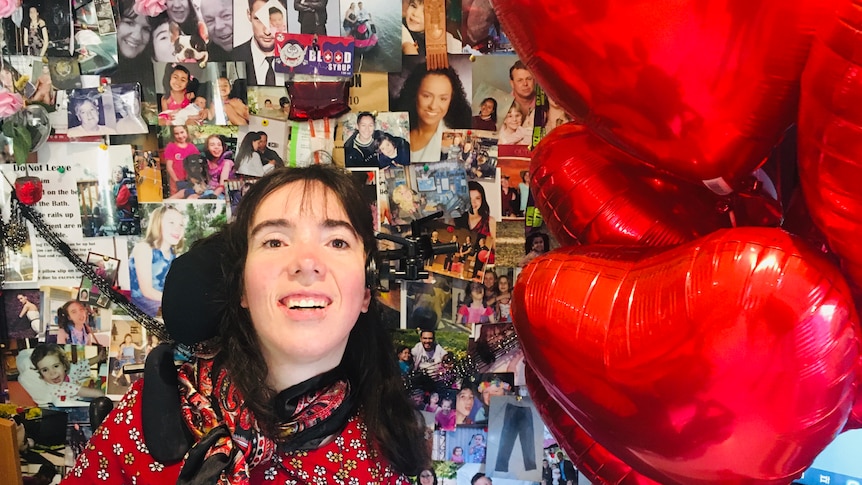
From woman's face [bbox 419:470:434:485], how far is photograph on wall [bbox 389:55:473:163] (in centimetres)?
69

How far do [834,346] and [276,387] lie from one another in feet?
2.65

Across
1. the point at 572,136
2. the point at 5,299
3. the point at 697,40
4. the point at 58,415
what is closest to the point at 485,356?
the point at 572,136

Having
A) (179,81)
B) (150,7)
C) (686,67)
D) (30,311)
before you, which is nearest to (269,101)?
(179,81)

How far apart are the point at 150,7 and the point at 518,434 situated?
1186mm

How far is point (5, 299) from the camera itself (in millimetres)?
1240

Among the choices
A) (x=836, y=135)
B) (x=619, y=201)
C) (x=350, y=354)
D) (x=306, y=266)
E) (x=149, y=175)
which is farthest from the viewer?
(x=149, y=175)

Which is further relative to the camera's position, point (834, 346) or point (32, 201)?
point (32, 201)

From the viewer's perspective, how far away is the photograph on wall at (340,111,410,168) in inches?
44.4

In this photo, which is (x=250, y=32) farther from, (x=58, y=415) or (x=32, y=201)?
(x=58, y=415)

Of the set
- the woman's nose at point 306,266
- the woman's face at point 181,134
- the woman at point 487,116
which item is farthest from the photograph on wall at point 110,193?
the woman at point 487,116

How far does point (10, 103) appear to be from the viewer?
114 centimetres

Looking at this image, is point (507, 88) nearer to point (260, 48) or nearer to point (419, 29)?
point (419, 29)

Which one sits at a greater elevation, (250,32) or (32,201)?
(250,32)

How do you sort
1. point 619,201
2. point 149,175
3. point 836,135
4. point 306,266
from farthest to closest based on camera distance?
1. point 149,175
2. point 306,266
3. point 619,201
4. point 836,135
